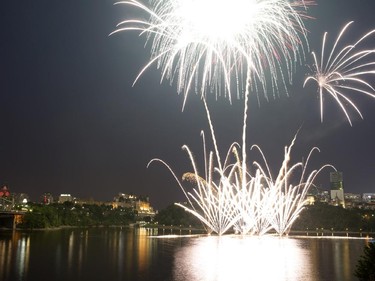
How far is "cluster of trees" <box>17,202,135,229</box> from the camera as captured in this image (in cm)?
7981

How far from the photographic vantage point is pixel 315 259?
33.0 metres

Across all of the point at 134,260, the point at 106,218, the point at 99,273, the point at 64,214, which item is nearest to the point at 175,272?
the point at 99,273

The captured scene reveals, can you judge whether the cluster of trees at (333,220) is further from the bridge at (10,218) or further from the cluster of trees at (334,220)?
the bridge at (10,218)

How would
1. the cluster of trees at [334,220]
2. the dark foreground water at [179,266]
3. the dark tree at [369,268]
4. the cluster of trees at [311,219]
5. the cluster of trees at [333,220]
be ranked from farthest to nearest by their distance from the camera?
1. the cluster of trees at [333,220]
2. the cluster of trees at [334,220]
3. the cluster of trees at [311,219]
4. the dark foreground water at [179,266]
5. the dark tree at [369,268]

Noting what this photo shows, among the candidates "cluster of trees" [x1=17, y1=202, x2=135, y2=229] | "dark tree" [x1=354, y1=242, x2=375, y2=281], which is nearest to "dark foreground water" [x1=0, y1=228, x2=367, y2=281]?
"dark tree" [x1=354, y1=242, x2=375, y2=281]

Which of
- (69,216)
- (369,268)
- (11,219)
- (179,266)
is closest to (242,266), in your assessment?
(179,266)

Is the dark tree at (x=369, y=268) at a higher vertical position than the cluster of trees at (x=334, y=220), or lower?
lower

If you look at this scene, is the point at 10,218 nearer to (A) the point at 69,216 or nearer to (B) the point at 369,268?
(A) the point at 69,216

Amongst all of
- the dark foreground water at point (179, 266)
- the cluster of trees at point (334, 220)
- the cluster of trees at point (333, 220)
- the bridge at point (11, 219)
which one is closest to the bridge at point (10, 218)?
the bridge at point (11, 219)

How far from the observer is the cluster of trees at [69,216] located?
7981cm

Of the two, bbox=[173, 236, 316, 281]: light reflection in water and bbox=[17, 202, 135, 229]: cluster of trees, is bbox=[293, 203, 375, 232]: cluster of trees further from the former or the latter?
bbox=[173, 236, 316, 281]: light reflection in water

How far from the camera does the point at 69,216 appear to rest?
103 m

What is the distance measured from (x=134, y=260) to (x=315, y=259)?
13.9 m

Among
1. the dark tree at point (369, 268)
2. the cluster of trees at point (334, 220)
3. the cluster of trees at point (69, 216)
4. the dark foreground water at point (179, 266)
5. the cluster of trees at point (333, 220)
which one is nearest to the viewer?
the dark tree at point (369, 268)
